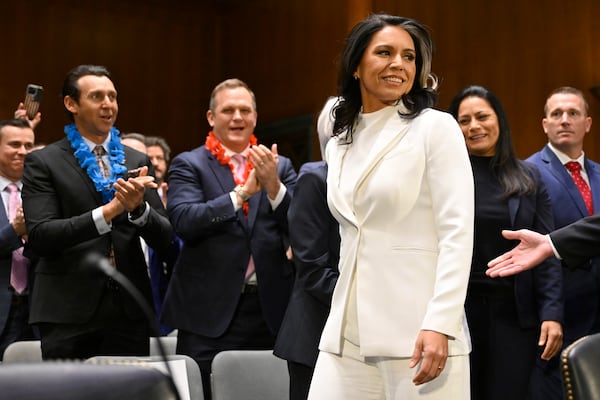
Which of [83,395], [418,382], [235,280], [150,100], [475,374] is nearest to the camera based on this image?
[83,395]

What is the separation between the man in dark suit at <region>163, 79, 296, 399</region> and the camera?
342 centimetres

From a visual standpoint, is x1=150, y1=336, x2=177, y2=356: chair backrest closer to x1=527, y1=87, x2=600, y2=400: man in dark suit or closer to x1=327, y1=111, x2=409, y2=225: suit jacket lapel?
x1=327, y1=111, x2=409, y2=225: suit jacket lapel

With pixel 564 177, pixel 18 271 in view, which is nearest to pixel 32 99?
pixel 18 271

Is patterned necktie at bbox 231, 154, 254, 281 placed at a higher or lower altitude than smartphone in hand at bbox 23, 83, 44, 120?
lower

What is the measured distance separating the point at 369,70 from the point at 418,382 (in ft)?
2.63

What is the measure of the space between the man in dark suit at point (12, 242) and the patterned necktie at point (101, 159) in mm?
604

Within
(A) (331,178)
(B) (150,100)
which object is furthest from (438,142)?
(B) (150,100)

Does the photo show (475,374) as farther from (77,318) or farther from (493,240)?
(77,318)

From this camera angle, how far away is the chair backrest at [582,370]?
1332 mm

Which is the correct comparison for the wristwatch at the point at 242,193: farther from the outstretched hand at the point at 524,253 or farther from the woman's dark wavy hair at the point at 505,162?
the outstretched hand at the point at 524,253

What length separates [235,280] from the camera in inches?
136

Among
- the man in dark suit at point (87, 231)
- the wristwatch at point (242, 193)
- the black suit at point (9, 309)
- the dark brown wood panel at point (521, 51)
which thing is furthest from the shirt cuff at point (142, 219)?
the dark brown wood panel at point (521, 51)

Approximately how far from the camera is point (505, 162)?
322 cm

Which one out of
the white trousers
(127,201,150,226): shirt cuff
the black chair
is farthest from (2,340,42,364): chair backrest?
the black chair
